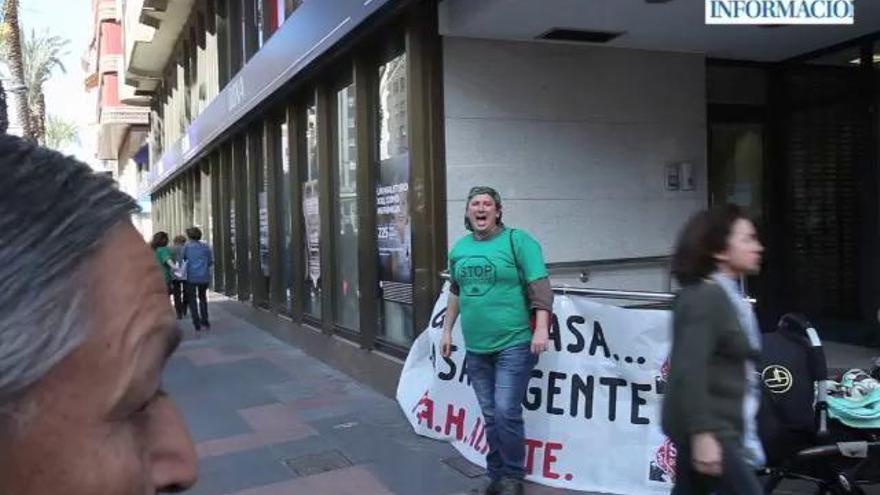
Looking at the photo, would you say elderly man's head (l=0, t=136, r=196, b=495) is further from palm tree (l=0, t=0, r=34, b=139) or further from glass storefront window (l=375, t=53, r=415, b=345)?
palm tree (l=0, t=0, r=34, b=139)

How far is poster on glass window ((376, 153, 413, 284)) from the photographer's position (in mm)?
7660

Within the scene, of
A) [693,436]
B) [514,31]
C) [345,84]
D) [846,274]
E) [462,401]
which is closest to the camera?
[693,436]

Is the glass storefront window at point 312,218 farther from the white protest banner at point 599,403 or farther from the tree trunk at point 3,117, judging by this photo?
the tree trunk at point 3,117

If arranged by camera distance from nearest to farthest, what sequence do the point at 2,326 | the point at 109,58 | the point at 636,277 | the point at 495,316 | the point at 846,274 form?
1. the point at 2,326
2. the point at 495,316
3. the point at 636,277
4. the point at 846,274
5. the point at 109,58

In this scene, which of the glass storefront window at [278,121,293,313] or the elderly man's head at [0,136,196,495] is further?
the glass storefront window at [278,121,293,313]

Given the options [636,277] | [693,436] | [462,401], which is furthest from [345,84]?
[693,436]

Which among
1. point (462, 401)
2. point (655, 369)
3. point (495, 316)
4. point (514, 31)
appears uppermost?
point (514, 31)

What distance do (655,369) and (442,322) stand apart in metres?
1.71

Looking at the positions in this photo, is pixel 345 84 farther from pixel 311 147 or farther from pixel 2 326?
pixel 2 326

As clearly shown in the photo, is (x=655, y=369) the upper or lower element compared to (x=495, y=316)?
lower

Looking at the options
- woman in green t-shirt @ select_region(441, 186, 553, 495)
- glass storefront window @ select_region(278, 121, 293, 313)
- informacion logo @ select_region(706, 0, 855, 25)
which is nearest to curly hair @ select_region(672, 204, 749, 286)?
woman in green t-shirt @ select_region(441, 186, 553, 495)

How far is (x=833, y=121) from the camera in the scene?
28.1 ft

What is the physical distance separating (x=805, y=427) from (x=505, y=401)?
161 cm

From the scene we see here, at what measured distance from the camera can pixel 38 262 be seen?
81 cm
